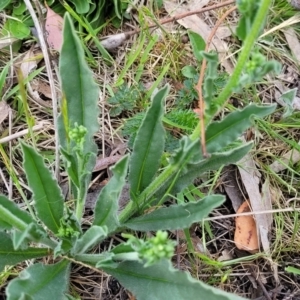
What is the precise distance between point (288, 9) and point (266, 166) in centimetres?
66

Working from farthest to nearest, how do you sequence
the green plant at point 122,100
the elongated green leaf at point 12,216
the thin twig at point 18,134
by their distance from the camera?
the green plant at point 122,100
the thin twig at point 18,134
the elongated green leaf at point 12,216

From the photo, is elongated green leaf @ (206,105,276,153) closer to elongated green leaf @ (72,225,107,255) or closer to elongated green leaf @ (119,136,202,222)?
elongated green leaf @ (119,136,202,222)

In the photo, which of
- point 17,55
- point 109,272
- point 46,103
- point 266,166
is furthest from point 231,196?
point 17,55

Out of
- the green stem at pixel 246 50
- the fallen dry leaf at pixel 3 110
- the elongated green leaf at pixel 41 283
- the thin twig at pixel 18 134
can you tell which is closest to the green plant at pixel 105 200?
the elongated green leaf at pixel 41 283

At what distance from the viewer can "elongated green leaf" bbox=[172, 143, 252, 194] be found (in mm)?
1445

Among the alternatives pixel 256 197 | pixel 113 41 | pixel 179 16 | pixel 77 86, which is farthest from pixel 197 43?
pixel 77 86

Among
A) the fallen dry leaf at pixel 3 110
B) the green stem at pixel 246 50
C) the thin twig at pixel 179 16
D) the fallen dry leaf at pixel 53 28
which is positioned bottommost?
the fallen dry leaf at pixel 3 110

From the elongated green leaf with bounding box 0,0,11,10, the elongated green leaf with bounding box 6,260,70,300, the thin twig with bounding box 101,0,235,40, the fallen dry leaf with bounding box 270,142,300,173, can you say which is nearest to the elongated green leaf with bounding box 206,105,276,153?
the elongated green leaf with bounding box 6,260,70,300

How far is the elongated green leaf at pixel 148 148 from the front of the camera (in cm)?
140

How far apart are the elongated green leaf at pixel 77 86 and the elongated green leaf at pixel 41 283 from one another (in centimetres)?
34

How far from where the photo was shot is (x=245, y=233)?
1.86 meters

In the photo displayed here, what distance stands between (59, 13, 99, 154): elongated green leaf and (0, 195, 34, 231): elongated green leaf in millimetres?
233

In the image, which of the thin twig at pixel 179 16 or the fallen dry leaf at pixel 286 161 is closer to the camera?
the fallen dry leaf at pixel 286 161

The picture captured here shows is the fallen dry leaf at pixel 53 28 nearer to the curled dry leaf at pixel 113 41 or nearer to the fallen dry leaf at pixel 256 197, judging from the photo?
the curled dry leaf at pixel 113 41
